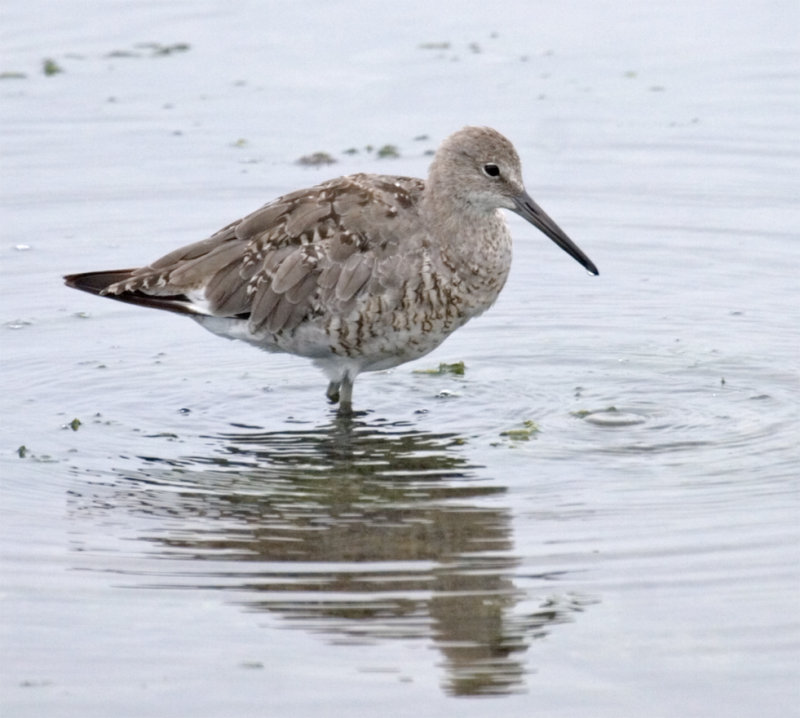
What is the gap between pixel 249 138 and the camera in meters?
13.1

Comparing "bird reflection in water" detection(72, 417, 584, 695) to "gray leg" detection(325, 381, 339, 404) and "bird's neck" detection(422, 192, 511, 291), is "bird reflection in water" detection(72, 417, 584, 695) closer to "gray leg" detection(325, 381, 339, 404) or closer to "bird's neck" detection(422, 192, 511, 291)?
"gray leg" detection(325, 381, 339, 404)

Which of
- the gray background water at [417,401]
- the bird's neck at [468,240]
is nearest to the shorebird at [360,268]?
the bird's neck at [468,240]

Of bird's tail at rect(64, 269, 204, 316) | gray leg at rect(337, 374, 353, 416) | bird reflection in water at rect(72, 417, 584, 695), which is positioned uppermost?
bird's tail at rect(64, 269, 204, 316)

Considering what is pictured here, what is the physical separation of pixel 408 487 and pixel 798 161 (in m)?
5.62

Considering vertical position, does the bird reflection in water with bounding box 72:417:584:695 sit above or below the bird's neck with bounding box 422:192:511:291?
below

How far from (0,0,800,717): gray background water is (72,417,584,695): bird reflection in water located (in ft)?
0.06

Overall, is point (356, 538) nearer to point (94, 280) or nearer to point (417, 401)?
point (417, 401)

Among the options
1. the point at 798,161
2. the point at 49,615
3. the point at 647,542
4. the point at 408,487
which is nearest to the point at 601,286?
the point at 798,161

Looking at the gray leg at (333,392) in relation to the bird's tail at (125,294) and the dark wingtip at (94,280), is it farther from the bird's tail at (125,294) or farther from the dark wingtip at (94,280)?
the dark wingtip at (94,280)

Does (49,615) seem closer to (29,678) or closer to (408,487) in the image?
(29,678)

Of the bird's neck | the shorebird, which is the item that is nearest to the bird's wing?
the shorebird

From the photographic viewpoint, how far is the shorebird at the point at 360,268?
8.76 metres

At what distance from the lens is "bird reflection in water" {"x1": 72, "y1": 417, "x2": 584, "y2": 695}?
6.20m

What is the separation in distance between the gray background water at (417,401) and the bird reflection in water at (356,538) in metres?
0.02
